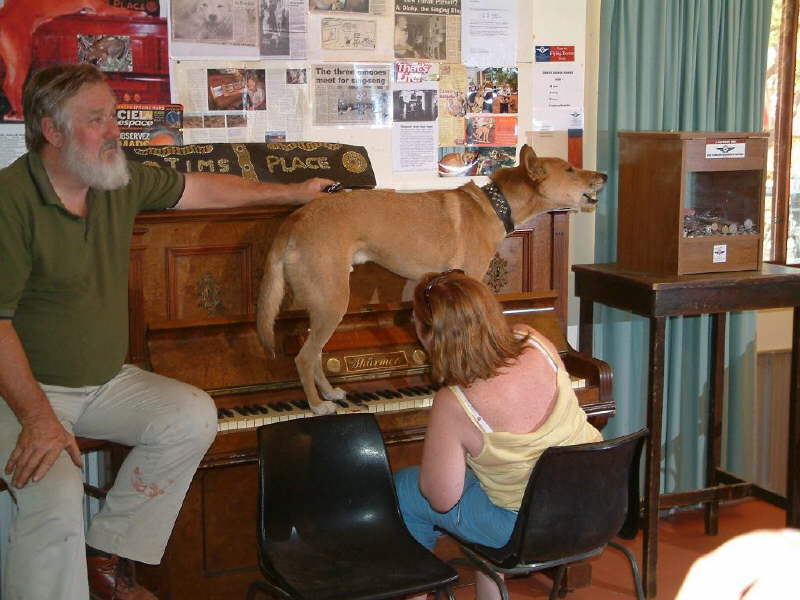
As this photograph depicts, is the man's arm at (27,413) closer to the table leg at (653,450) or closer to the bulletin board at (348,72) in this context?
the bulletin board at (348,72)

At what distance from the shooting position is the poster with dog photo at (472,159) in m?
4.36

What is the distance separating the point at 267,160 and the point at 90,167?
805 millimetres

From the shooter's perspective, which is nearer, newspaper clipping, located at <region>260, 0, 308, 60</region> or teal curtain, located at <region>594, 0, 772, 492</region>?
newspaper clipping, located at <region>260, 0, 308, 60</region>

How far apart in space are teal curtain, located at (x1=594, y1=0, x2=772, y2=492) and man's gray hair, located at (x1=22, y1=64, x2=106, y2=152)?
2.46 meters

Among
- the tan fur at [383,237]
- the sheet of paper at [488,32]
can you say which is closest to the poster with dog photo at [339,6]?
the sheet of paper at [488,32]

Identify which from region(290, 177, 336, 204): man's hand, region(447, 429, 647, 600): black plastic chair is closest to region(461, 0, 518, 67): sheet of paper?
region(290, 177, 336, 204): man's hand

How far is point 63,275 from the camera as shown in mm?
2801

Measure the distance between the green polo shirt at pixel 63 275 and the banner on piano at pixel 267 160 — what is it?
17.1 inches

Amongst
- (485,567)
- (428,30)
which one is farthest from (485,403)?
(428,30)

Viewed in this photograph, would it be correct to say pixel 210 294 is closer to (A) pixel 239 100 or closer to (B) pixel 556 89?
(A) pixel 239 100

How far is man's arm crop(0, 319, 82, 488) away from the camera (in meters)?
2.56

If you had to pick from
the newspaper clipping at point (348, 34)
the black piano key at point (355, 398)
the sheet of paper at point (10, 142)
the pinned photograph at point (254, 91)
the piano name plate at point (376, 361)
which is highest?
the newspaper clipping at point (348, 34)

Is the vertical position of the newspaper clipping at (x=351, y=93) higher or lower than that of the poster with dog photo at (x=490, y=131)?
higher

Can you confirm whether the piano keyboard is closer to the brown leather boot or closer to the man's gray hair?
the brown leather boot
